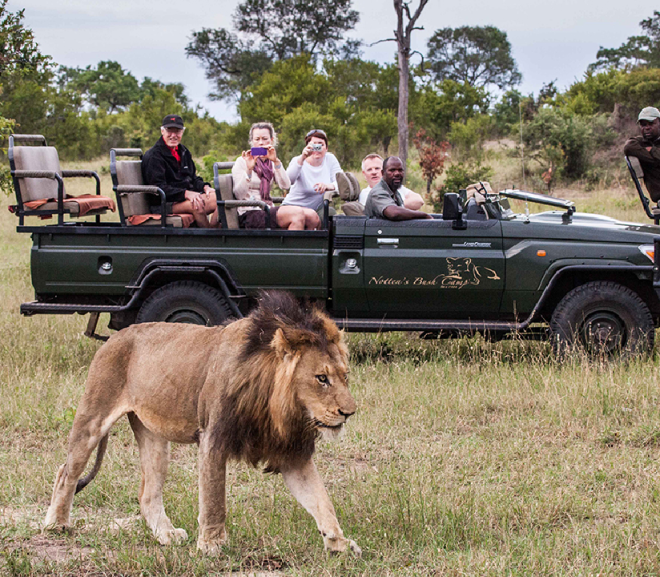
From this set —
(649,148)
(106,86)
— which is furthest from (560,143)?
(106,86)

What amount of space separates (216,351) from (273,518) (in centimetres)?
89

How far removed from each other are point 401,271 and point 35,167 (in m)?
3.11

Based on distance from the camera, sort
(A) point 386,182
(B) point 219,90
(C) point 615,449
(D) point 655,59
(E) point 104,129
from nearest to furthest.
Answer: (C) point 615,449 < (A) point 386,182 < (E) point 104,129 < (D) point 655,59 < (B) point 219,90

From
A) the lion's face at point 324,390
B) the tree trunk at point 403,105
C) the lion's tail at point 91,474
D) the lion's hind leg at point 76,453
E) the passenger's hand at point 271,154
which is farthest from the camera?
the tree trunk at point 403,105

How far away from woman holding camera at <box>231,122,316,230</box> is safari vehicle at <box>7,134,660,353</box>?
0.14 m

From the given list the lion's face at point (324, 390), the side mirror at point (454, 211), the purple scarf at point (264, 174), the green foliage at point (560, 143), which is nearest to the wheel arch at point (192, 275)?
the purple scarf at point (264, 174)

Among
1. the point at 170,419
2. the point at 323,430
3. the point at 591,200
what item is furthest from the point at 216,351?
the point at 591,200

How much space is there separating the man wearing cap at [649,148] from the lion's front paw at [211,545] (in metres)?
5.30

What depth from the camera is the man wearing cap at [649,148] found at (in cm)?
749

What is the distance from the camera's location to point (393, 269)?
691 cm

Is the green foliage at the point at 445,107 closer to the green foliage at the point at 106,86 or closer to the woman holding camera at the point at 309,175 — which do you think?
the woman holding camera at the point at 309,175

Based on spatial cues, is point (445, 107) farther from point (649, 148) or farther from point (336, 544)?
point (336, 544)

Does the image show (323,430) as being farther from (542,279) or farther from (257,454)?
(542,279)

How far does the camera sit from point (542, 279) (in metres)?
6.88
